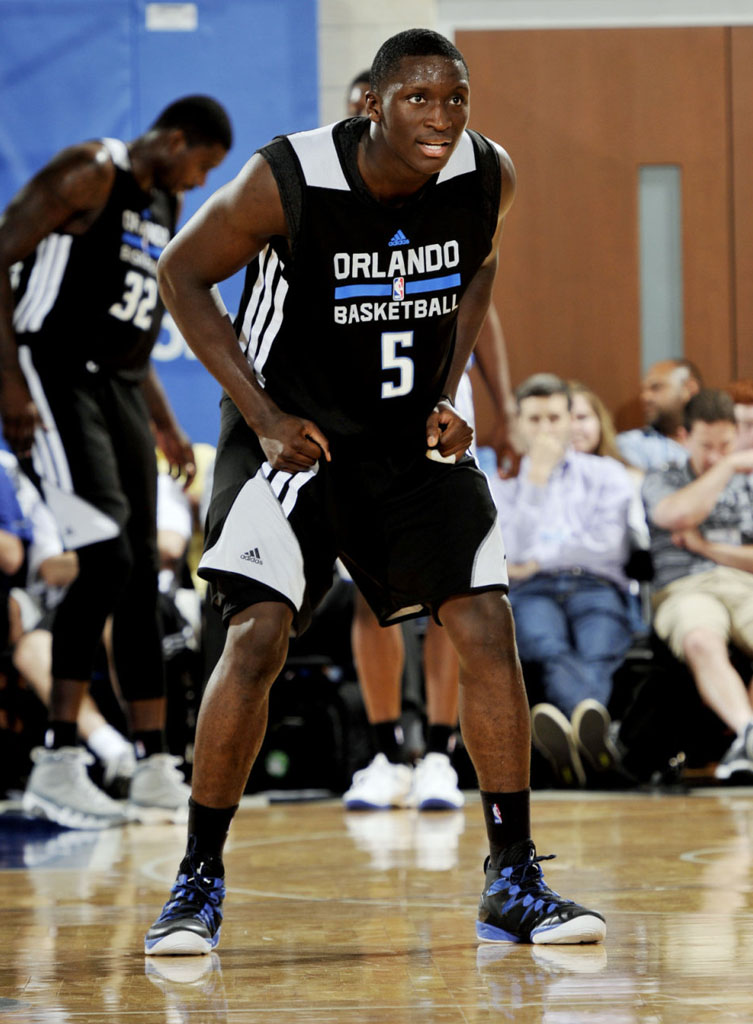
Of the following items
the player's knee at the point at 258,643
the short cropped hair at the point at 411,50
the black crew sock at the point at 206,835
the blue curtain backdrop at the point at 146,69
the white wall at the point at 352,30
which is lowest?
the black crew sock at the point at 206,835

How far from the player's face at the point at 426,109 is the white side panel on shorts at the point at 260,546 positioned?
0.59 meters

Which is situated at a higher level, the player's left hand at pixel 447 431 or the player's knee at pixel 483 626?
the player's left hand at pixel 447 431

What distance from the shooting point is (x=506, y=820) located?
8.00ft

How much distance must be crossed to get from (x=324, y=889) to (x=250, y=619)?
2.86ft

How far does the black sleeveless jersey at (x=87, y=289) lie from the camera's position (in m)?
4.39

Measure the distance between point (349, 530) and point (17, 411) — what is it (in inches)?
80.1

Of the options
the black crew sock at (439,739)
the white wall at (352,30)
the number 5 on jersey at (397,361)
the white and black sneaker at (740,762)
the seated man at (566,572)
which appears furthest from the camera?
the white wall at (352,30)

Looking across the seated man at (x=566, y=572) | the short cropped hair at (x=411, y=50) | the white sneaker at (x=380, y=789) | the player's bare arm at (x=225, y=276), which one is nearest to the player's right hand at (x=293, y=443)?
the player's bare arm at (x=225, y=276)

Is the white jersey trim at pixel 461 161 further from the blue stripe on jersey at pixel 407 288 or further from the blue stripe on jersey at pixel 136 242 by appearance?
the blue stripe on jersey at pixel 136 242

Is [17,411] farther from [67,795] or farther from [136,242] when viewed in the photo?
[67,795]

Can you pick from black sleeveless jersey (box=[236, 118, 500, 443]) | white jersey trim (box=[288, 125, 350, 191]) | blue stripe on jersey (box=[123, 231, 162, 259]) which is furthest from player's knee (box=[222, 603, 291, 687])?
blue stripe on jersey (box=[123, 231, 162, 259])

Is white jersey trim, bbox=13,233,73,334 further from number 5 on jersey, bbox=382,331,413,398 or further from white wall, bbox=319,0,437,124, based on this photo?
white wall, bbox=319,0,437,124

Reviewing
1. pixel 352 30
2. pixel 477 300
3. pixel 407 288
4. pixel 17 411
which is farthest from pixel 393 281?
pixel 352 30

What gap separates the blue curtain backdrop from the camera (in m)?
6.72
